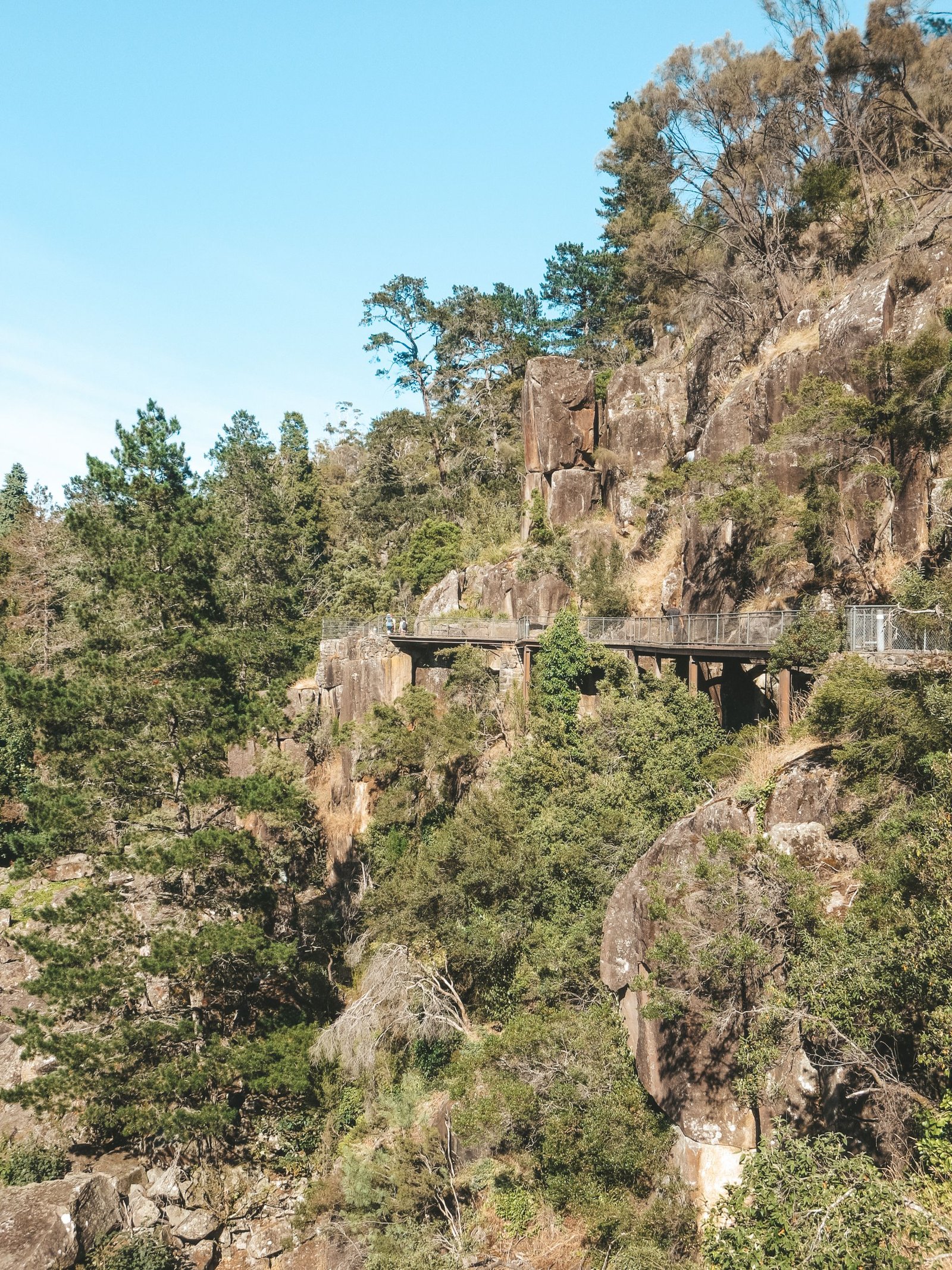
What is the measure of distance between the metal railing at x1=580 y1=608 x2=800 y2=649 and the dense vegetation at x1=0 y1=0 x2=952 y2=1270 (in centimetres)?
101

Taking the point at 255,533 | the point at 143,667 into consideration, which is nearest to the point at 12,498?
the point at 255,533

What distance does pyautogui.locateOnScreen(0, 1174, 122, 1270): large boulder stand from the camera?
1608 centimetres

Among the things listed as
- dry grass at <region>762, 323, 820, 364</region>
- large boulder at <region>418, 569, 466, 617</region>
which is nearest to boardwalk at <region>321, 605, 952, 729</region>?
large boulder at <region>418, 569, 466, 617</region>

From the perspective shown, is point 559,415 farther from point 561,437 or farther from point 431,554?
point 431,554

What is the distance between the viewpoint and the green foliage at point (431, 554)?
1652 inches

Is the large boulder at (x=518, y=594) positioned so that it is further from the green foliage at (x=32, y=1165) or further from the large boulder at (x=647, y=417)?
the green foliage at (x=32, y=1165)

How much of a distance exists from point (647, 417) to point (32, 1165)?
31.3m

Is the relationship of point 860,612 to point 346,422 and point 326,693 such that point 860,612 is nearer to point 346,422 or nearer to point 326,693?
point 326,693

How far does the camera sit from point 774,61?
30891mm

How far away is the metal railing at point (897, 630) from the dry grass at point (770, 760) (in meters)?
2.13

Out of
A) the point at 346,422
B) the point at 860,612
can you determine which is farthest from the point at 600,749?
the point at 346,422

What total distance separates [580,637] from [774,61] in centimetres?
2181

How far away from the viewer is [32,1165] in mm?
19422

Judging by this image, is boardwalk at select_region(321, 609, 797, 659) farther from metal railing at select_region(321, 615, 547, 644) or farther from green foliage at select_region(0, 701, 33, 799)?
green foliage at select_region(0, 701, 33, 799)
